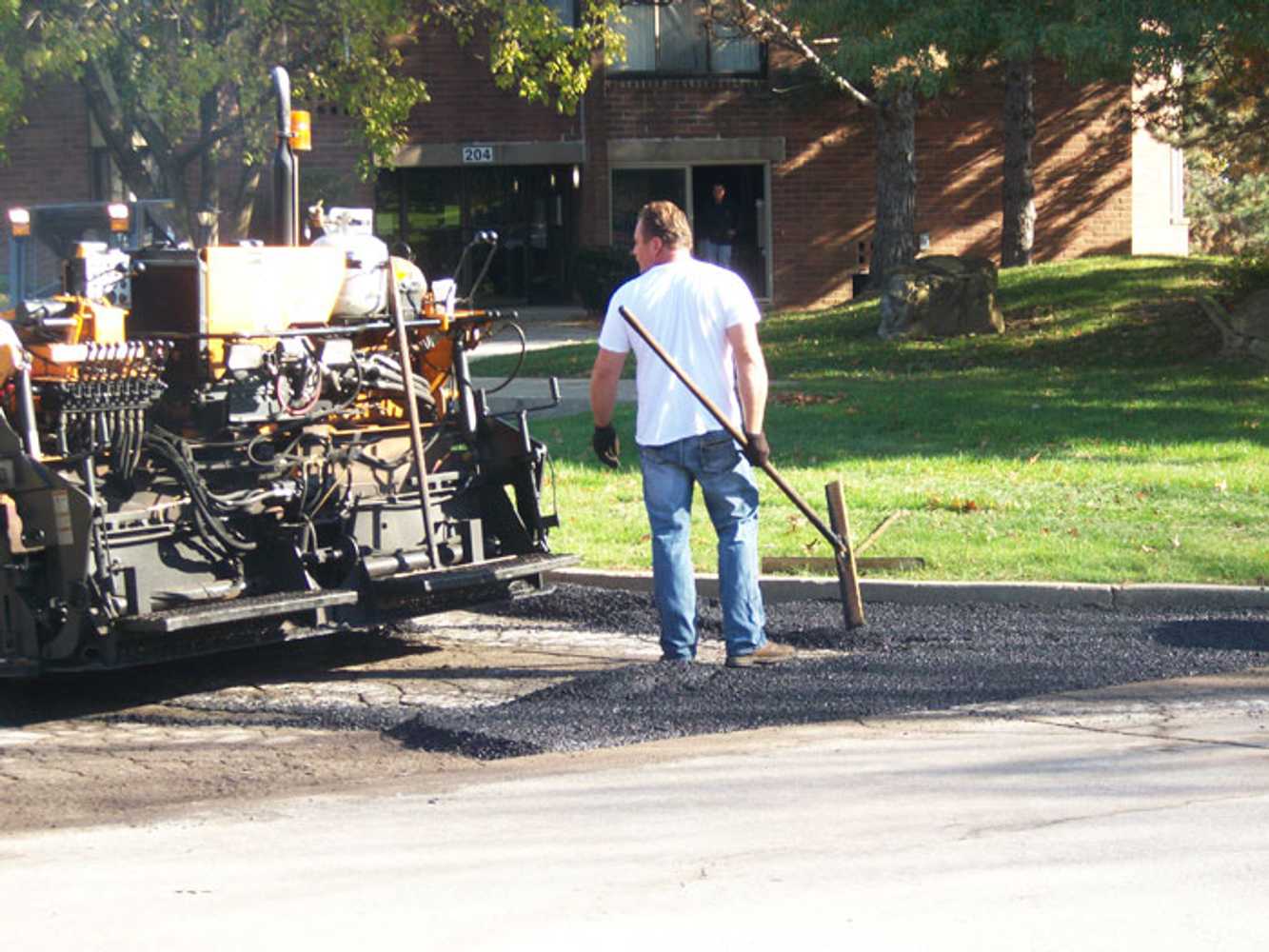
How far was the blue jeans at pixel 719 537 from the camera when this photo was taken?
7.96m

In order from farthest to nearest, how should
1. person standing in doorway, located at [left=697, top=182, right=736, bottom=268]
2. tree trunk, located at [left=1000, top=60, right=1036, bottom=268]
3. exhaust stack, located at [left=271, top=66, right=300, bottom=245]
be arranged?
1. person standing in doorway, located at [left=697, top=182, right=736, bottom=268]
2. tree trunk, located at [left=1000, top=60, right=1036, bottom=268]
3. exhaust stack, located at [left=271, top=66, right=300, bottom=245]

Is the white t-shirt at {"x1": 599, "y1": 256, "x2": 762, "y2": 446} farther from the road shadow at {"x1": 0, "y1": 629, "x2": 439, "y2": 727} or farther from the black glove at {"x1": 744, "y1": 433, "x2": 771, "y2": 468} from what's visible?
the road shadow at {"x1": 0, "y1": 629, "x2": 439, "y2": 727}

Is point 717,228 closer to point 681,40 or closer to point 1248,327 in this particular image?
point 681,40

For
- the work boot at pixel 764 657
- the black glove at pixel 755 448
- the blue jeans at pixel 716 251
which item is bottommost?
the work boot at pixel 764 657

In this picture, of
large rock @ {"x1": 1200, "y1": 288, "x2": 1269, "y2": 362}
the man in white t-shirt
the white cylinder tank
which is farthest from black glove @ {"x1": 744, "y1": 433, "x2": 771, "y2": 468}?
large rock @ {"x1": 1200, "y1": 288, "x2": 1269, "y2": 362}

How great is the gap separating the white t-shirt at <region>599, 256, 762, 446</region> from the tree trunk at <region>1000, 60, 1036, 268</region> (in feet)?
60.1

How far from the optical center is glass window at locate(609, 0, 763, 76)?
95.8ft

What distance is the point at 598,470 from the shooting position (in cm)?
1333

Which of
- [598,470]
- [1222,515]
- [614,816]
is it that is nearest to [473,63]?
[598,470]

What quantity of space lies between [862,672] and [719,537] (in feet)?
2.70

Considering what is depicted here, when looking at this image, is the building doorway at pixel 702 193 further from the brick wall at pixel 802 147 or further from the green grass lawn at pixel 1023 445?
the green grass lawn at pixel 1023 445

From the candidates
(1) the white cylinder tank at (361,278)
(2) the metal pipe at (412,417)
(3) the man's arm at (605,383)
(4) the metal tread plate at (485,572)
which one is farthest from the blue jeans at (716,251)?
(3) the man's arm at (605,383)

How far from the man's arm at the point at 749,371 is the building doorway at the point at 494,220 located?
22416 millimetres

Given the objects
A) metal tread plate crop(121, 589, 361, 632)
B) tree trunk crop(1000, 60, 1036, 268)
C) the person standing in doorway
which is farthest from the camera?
the person standing in doorway
